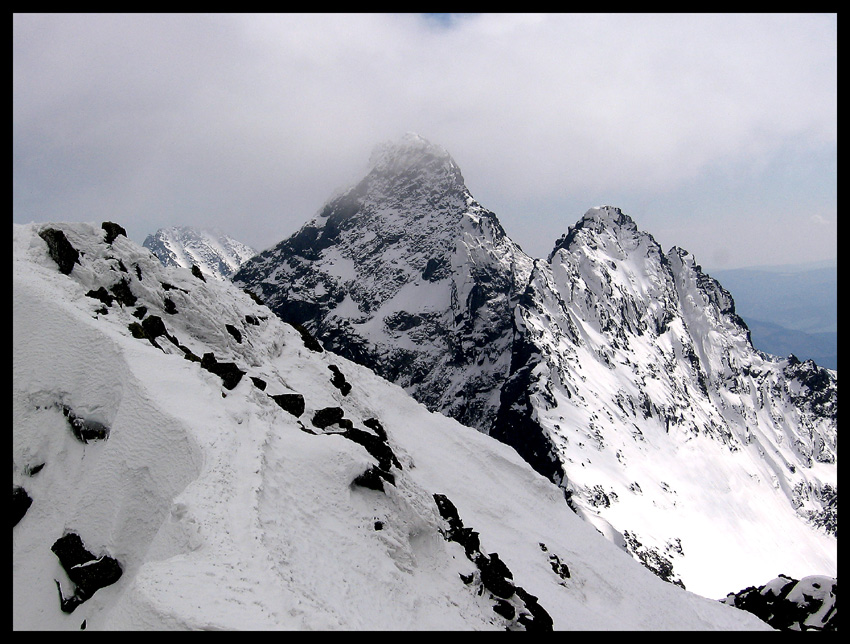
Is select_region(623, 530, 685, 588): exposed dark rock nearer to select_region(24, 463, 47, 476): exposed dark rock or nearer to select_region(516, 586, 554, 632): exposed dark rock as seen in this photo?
select_region(516, 586, 554, 632): exposed dark rock

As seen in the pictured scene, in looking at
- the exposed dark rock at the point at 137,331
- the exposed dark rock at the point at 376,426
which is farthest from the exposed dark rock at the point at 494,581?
the exposed dark rock at the point at 137,331

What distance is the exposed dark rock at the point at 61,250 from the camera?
27188 millimetres

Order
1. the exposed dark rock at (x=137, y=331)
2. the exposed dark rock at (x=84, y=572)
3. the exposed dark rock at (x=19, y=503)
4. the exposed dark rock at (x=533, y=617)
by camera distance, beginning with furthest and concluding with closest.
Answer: the exposed dark rock at (x=137, y=331) < the exposed dark rock at (x=533, y=617) < the exposed dark rock at (x=19, y=503) < the exposed dark rock at (x=84, y=572)

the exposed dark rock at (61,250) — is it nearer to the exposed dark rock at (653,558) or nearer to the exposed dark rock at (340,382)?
the exposed dark rock at (340,382)

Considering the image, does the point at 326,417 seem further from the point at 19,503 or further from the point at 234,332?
the point at 19,503

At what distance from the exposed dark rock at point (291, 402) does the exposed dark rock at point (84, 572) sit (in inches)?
509

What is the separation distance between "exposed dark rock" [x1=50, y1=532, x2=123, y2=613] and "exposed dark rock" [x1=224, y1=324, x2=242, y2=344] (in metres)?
19.8

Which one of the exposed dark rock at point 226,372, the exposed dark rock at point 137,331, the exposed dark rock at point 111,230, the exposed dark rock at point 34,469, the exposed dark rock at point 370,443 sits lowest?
the exposed dark rock at point 34,469

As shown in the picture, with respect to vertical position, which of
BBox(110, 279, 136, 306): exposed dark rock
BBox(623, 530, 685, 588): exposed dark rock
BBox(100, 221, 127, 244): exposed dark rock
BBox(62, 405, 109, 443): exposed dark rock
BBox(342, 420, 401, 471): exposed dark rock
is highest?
BBox(100, 221, 127, 244): exposed dark rock

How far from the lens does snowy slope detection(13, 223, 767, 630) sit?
45.8 ft

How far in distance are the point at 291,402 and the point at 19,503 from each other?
12934 mm

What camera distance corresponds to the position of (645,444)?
164 meters

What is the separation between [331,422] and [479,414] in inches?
6209

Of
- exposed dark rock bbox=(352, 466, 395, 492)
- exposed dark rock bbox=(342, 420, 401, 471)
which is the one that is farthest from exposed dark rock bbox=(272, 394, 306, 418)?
exposed dark rock bbox=(352, 466, 395, 492)
